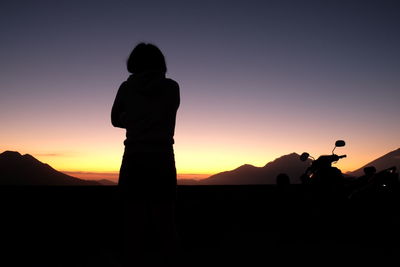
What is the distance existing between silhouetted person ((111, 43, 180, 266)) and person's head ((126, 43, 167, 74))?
0.13 m

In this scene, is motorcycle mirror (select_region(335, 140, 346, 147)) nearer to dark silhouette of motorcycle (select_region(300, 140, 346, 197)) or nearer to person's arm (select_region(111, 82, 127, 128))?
dark silhouette of motorcycle (select_region(300, 140, 346, 197))

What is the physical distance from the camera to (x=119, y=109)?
2895mm

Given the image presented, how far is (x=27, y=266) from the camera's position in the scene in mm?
4445

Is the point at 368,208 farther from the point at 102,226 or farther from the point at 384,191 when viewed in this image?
the point at 102,226

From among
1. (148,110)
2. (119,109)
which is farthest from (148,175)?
(119,109)

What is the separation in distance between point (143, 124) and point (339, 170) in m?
7.08

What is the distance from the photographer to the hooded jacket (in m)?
2.65

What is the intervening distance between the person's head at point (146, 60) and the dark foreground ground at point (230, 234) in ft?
3.18

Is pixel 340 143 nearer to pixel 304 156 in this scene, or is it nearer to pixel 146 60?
pixel 304 156

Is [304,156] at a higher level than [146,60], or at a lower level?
lower

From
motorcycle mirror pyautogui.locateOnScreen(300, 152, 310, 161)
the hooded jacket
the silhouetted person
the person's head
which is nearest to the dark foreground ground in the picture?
the silhouetted person

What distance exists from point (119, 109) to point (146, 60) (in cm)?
42

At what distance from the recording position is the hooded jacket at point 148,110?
2.65 meters

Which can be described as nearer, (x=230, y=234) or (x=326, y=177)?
(x=230, y=234)
